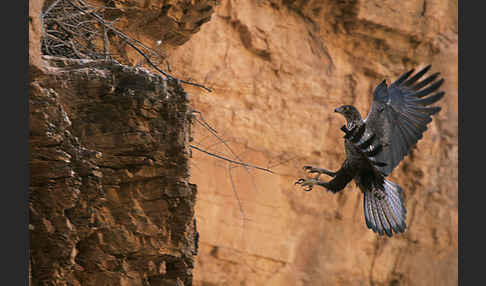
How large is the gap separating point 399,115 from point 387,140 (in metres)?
0.14

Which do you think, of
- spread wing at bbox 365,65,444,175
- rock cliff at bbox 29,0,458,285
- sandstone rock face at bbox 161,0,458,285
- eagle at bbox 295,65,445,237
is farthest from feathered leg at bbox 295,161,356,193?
sandstone rock face at bbox 161,0,458,285

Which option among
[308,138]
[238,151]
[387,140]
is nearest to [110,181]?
[387,140]

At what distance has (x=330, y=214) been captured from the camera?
5.57 m

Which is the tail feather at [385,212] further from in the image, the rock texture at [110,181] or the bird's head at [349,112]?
the rock texture at [110,181]

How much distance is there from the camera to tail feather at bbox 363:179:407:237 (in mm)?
3141

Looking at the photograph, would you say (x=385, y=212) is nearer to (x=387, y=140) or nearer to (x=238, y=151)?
(x=387, y=140)

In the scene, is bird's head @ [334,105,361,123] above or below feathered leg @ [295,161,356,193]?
above

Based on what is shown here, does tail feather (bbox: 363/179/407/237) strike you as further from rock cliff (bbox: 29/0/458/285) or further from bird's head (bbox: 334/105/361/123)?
rock cliff (bbox: 29/0/458/285)

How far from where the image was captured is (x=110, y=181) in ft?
7.25

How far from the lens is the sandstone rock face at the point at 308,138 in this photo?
4.90 meters

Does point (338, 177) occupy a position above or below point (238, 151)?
below

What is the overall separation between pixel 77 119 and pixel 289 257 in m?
3.40

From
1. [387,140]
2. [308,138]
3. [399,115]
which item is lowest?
[387,140]

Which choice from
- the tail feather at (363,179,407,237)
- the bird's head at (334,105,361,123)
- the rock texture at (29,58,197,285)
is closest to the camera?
the rock texture at (29,58,197,285)
